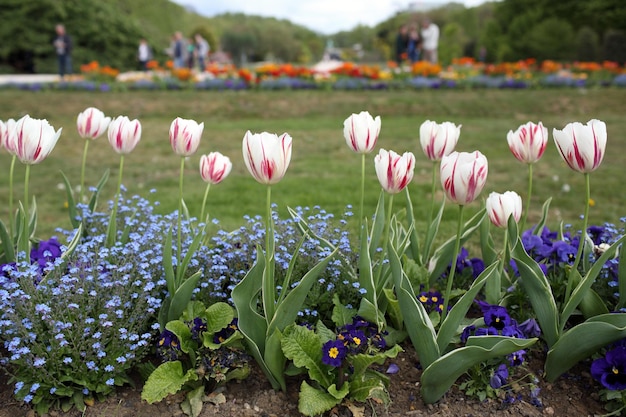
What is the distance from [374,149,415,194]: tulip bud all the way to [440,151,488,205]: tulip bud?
0.61 feet

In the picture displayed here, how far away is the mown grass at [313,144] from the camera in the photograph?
5133 mm

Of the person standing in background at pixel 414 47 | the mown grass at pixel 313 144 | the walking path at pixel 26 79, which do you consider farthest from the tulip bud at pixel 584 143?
the person standing in background at pixel 414 47

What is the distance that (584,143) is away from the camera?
1.98 metres

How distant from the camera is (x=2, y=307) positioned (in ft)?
7.13

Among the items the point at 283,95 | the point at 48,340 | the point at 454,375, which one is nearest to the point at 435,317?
the point at 454,375

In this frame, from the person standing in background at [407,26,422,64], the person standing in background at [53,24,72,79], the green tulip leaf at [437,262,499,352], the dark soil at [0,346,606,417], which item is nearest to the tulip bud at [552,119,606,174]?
the green tulip leaf at [437,262,499,352]

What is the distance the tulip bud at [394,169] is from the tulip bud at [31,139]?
47.7 inches

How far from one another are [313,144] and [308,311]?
5500 mm

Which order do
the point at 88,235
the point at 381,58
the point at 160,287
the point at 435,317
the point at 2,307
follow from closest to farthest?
1. the point at 2,307
2. the point at 435,317
3. the point at 160,287
4. the point at 88,235
5. the point at 381,58

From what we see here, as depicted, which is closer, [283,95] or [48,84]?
[283,95]

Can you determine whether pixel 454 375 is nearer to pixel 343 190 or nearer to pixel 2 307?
pixel 2 307

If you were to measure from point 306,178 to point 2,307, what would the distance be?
12.9 feet

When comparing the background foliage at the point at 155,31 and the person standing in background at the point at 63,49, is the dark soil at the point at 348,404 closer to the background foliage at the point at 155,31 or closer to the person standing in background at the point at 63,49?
the person standing in background at the point at 63,49

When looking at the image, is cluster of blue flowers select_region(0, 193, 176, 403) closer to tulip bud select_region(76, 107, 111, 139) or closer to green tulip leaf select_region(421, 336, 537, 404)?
tulip bud select_region(76, 107, 111, 139)
